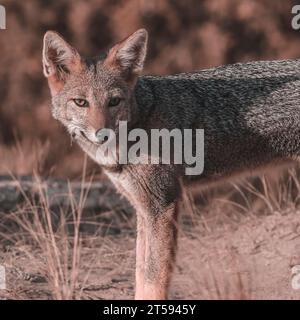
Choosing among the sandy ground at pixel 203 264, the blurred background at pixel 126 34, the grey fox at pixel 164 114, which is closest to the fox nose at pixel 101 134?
the grey fox at pixel 164 114

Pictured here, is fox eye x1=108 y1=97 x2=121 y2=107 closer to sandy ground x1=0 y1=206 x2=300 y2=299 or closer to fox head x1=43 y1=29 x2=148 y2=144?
fox head x1=43 y1=29 x2=148 y2=144

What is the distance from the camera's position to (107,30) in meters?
13.4

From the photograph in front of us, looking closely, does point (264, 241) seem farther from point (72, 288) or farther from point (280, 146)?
point (72, 288)

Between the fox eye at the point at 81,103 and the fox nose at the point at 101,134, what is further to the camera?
the fox eye at the point at 81,103

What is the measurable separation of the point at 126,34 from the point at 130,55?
27.4ft

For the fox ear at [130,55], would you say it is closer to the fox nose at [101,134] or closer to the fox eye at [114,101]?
the fox eye at [114,101]

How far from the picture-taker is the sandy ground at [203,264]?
15.7ft

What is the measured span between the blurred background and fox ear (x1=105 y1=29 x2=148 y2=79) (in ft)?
23.4

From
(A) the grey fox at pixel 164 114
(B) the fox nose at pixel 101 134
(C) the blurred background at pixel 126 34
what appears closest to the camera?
(B) the fox nose at pixel 101 134

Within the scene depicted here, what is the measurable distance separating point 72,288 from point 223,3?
8.75 metres

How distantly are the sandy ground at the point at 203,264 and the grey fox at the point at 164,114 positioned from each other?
0.87 ft

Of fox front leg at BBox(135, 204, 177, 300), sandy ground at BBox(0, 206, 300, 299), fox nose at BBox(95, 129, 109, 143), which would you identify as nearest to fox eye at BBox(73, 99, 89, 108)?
fox nose at BBox(95, 129, 109, 143)

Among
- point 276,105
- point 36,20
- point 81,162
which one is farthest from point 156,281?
point 36,20

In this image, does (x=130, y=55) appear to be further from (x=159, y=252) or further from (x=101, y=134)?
(x=159, y=252)
